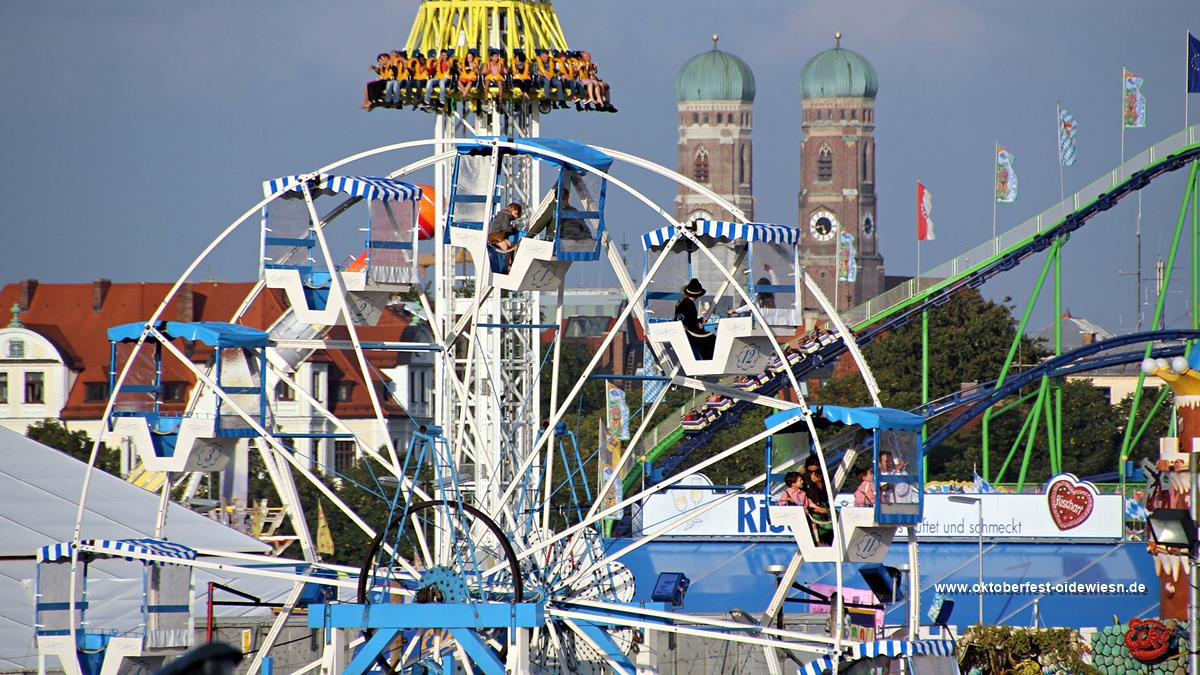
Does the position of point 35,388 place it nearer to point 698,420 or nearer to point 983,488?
point 698,420

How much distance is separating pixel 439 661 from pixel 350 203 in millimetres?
7509

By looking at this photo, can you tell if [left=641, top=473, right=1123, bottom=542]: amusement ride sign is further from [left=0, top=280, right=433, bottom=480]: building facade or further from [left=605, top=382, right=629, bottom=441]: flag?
[left=0, top=280, right=433, bottom=480]: building facade

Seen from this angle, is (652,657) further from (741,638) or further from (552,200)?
(552,200)

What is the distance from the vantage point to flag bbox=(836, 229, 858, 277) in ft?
402

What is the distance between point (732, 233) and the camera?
30.2 meters

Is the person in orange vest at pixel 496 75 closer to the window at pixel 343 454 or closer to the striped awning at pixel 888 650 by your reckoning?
the striped awning at pixel 888 650

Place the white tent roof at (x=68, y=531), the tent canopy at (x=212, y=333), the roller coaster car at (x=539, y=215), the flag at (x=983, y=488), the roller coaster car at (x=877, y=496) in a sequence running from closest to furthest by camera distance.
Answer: the roller coaster car at (x=877, y=496), the roller coaster car at (x=539, y=215), the tent canopy at (x=212, y=333), the white tent roof at (x=68, y=531), the flag at (x=983, y=488)

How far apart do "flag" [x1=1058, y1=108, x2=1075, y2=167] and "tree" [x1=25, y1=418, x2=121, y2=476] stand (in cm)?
3553

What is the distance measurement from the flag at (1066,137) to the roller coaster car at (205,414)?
4893 centimetres

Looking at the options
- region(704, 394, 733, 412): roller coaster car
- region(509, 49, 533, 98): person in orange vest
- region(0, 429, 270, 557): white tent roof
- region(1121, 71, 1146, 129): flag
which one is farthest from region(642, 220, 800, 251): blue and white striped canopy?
region(1121, 71, 1146, 129): flag

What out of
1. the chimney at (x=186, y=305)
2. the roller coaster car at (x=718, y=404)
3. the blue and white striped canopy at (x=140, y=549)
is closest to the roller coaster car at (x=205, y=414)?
the blue and white striped canopy at (x=140, y=549)

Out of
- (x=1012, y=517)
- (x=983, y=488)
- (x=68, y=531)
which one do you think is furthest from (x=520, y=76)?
(x=983, y=488)

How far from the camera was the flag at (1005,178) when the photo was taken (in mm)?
81250

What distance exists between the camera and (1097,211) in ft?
221
